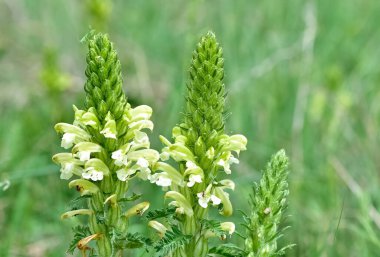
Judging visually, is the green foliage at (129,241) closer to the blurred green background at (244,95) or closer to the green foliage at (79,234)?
the green foliage at (79,234)

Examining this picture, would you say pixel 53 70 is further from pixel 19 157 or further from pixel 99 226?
pixel 99 226

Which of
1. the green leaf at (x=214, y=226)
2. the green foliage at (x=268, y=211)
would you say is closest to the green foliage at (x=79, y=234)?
the green leaf at (x=214, y=226)

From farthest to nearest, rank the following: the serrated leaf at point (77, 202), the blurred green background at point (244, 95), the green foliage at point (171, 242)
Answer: the blurred green background at point (244, 95) < the serrated leaf at point (77, 202) < the green foliage at point (171, 242)

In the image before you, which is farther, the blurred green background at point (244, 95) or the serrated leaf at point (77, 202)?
the blurred green background at point (244, 95)

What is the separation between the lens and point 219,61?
6.49 feet

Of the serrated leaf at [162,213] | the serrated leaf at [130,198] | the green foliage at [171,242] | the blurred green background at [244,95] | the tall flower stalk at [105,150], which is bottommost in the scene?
the green foliage at [171,242]

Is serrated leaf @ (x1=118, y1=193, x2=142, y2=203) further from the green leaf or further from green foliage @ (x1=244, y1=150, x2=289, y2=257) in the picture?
green foliage @ (x1=244, y1=150, x2=289, y2=257)

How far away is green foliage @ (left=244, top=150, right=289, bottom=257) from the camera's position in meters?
2.05

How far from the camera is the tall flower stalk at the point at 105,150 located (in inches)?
76.3

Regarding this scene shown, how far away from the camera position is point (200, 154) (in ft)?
6.59

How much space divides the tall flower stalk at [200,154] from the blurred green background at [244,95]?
37.3 inches

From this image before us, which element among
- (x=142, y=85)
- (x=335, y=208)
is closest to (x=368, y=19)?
(x=142, y=85)

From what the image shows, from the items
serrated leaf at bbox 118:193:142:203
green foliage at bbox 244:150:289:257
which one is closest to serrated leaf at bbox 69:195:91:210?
serrated leaf at bbox 118:193:142:203

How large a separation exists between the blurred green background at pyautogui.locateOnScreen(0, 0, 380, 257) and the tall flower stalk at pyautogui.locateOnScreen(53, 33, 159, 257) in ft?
2.65
